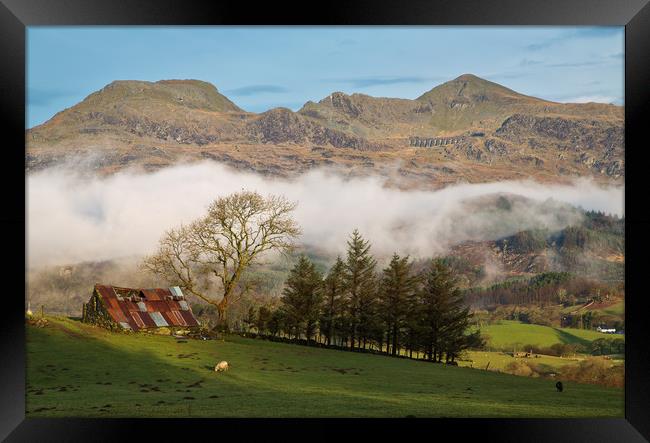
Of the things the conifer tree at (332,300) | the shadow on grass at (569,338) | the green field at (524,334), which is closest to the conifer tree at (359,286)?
the conifer tree at (332,300)

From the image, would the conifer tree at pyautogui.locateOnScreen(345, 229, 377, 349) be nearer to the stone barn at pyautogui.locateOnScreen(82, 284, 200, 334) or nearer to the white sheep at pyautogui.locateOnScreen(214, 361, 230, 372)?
the white sheep at pyautogui.locateOnScreen(214, 361, 230, 372)

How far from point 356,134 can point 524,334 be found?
14.4ft

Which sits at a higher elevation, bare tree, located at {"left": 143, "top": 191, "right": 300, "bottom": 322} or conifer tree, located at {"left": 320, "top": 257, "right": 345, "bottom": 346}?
bare tree, located at {"left": 143, "top": 191, "right": 300, "bottom": 322}

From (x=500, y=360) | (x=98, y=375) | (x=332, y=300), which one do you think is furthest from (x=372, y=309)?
(x=98, y=375)

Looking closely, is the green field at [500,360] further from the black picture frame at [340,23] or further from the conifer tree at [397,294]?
the black picture frame at [340,23]

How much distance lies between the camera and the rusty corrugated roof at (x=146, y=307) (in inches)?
422

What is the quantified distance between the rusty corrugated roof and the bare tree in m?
0.31

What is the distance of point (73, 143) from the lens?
1091cm

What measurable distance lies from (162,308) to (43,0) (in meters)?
5.15

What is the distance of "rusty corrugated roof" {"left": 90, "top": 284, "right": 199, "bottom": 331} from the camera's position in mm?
10719

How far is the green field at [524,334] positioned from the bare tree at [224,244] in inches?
144

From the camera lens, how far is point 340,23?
8.20m

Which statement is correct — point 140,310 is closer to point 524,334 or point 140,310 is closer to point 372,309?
point 372,309

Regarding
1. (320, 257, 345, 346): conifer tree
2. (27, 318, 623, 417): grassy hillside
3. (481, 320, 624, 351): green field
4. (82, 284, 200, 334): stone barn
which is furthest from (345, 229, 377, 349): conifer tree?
(82, 284, 200, 334): stone barn
